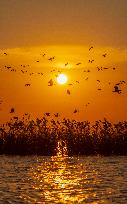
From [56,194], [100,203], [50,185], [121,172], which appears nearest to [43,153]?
[121,172]

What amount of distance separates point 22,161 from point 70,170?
498cm

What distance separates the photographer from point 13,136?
35375 mm

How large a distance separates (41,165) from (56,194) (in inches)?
447

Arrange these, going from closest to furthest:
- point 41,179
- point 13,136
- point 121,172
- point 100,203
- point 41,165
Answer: point 100,203 → point 41,179 → point 121,172 → point 41,165 → point 13,136

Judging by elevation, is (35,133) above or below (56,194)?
above

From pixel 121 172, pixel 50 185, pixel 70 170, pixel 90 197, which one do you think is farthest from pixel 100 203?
pixel 70 170

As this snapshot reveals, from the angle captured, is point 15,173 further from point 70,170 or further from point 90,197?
point 90,197

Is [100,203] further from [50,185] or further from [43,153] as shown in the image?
[43,153]

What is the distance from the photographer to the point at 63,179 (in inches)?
928

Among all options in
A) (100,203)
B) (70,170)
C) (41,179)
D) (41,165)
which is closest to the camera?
(100,203)

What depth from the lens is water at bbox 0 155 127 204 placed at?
17.9 m

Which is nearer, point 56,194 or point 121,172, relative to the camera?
point 56,194

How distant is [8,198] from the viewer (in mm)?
17719

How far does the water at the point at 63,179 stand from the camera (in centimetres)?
1794
